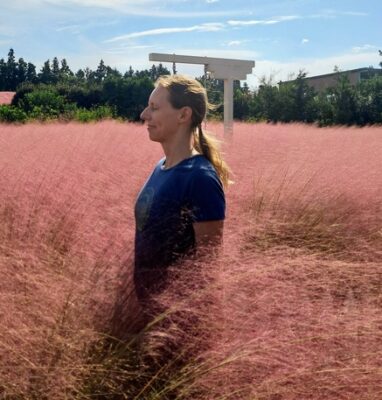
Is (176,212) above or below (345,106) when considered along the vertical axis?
below

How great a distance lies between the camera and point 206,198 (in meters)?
1.75

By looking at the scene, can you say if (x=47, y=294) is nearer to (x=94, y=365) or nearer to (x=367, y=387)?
(x=94, y=365)

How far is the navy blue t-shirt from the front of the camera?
1694 millimetres

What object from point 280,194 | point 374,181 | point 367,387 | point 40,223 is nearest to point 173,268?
point 367,387

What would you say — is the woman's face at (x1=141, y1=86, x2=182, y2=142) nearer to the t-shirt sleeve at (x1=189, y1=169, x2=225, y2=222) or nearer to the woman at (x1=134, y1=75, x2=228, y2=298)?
the woman at (x1=134, y1=75, x2=228, y2=298)

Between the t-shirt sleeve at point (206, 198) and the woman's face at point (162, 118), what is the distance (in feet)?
0.78

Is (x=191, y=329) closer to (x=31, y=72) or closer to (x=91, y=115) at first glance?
(x=91, y=115)

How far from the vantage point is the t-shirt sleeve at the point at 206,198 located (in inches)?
68.7

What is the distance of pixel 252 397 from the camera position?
1382 millimetres

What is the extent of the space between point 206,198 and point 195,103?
400 mm

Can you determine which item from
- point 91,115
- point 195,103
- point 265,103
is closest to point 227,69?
point 195,103

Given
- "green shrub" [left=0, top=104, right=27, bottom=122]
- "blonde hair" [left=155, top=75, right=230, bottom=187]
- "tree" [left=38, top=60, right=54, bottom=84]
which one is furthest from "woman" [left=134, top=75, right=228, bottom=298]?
"tree" [left=38, top=60, right=54, bottom=84]

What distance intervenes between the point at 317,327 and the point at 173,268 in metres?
0.41

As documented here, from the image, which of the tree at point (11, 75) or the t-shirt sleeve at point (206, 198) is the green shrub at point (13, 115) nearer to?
the t-shirt sleeve at point (206, 198)
